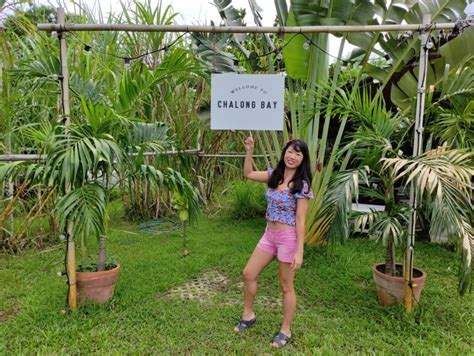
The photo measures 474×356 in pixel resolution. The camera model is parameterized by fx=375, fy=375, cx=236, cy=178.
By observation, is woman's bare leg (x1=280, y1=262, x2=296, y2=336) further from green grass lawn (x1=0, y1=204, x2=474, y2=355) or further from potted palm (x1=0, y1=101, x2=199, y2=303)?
potted palm (x1=0, y1=101, x2=199, y2=303)

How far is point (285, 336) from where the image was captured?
103 inches

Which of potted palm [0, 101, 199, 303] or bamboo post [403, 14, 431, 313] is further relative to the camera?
bamboo post [403, 14, 431, 313]

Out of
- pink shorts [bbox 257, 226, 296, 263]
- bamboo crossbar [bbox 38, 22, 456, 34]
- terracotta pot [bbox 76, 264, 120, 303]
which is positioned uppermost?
bamboo crossbar [bbox 38, 22, 456, 34]

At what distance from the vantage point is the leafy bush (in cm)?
610

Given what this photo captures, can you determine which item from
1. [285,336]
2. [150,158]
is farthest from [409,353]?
[150,158]

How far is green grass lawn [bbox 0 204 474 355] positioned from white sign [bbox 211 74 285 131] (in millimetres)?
1531

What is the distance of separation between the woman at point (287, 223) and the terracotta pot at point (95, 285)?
117 centimetres

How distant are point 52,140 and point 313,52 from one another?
2.84 m

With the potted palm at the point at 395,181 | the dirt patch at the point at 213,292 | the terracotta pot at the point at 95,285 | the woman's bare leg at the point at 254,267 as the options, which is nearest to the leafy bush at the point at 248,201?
the dirt patch at the point at 213,292

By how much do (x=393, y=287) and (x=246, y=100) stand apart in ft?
6.28

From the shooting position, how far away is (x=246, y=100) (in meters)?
2.92

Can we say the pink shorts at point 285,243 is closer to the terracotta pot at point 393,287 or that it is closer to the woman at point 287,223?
the woman at point 287,223

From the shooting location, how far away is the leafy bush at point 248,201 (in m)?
6.10

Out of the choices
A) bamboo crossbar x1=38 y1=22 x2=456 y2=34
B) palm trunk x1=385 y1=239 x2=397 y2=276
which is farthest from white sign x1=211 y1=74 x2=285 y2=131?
palm trunk x1=385 y1=239 x2=397 y2=276
